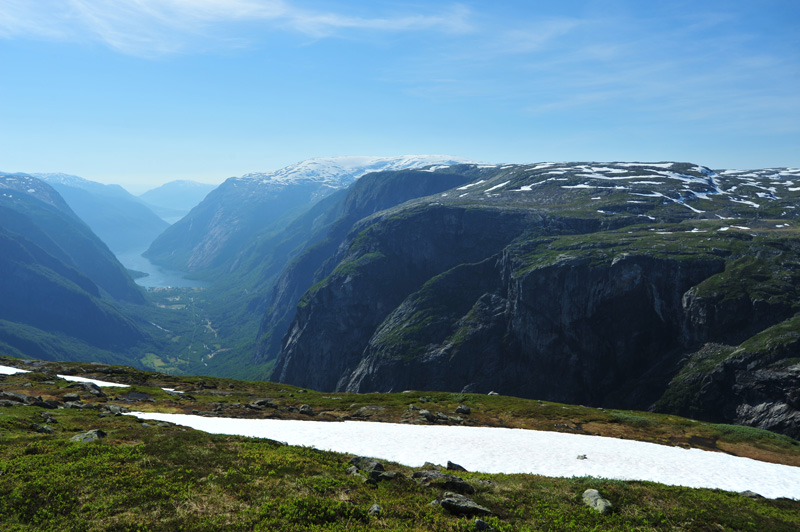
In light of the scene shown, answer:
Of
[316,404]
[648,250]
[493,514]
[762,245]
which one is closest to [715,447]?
[493,514]

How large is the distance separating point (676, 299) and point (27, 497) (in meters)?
210

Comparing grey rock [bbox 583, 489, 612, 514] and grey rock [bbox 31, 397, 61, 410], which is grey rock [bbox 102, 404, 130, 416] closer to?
grey rock [bbox 31, 397, 61, 410]

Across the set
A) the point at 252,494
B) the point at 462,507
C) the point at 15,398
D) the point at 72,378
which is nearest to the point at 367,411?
the point at 252,494

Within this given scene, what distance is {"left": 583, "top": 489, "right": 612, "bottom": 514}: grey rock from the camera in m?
25.5

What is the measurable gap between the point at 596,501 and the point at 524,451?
670 inches

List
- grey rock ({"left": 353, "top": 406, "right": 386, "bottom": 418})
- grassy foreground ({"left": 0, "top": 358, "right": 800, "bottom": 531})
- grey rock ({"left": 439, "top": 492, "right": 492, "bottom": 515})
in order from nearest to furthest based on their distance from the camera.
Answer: grassy foreground ({"left": 0, "top": 358, "right": 800, "bottom": 531}), grey rock ({"left": 439, "top": 492, "right": 492, "bottom": 515}), grey rock ({"left": 353, "top": 406, "right": 386, "bottom": 418})

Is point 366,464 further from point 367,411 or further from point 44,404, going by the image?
point 44,404

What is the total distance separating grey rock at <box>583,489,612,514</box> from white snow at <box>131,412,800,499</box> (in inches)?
406

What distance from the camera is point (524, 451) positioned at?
141 ft

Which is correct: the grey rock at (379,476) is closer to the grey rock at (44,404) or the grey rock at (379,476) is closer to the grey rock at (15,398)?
the grey rock at (44,404)

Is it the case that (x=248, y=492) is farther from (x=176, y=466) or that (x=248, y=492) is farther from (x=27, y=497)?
(x=27, y=497)

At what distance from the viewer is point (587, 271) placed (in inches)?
7825

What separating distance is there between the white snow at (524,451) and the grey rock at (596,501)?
33.8ft

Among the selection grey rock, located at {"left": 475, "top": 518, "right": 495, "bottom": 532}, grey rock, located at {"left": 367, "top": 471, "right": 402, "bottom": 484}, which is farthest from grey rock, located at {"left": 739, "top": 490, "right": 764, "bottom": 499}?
grey rock, located at {"left": 367, "top": 471, "right": 402, "bottom": 484}
